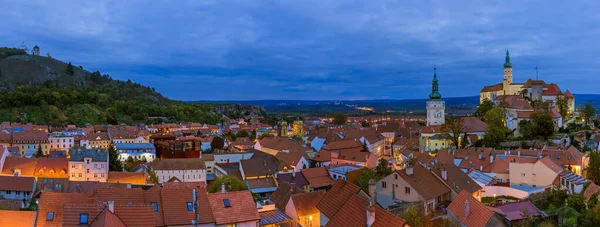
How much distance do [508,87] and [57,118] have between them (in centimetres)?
10375

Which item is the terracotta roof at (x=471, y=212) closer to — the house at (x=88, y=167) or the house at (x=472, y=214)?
the house at (x=472, y=214)

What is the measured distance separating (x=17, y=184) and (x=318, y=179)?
26.9 meters

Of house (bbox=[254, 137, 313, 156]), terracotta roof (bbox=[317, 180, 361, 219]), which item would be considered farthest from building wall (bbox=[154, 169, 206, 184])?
terracotta roof (bbox=[317, 180, 361, 219])

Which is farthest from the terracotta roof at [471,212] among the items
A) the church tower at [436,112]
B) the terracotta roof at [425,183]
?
the church tower at [436,112]

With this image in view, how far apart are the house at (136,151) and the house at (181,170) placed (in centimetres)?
1541

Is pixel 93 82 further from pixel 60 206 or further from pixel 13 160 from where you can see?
pixel 60 206

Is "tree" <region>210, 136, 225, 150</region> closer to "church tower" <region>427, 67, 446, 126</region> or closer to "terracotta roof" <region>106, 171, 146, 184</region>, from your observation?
"terracotta roof" <region>106, 171, 146, 184</region>

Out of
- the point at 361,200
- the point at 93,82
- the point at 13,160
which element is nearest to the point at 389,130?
the point at 13,160

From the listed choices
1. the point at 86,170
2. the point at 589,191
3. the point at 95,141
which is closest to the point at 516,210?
the point at 589,191

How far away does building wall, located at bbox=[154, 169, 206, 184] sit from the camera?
158 ft

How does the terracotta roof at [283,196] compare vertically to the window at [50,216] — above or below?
below

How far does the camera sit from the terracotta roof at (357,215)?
16280 mm

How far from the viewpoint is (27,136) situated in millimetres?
70250

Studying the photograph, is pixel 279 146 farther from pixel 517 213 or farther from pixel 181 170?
pixel 517 213
